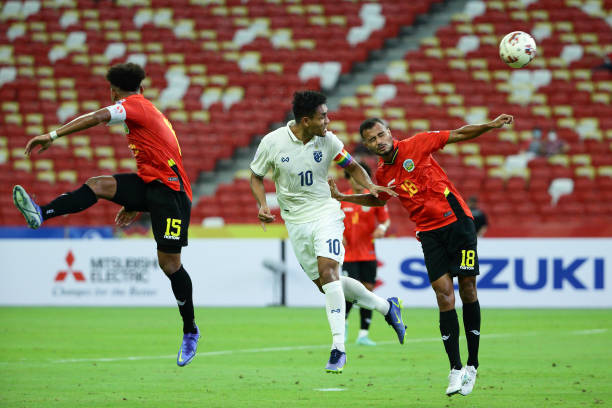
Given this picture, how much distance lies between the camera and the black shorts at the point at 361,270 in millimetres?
13078

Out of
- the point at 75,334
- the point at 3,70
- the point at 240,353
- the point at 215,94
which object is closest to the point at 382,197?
the point at 240,353

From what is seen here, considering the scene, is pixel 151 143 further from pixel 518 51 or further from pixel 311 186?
pixel 518 51

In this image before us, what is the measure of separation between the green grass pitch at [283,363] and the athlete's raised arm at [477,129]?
224 cm

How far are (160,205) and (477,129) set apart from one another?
2.80m

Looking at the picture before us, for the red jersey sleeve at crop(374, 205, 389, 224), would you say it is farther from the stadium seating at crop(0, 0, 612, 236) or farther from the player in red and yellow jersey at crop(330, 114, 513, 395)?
the stadium seating at crop(0, 0, 612, 236)

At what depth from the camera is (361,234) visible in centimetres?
1312

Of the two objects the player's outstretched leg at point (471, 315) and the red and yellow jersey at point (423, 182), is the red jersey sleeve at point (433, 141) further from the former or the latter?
the player's outstretched leg at point (471, 315)

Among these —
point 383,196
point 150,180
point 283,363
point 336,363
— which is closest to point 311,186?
point 383,196

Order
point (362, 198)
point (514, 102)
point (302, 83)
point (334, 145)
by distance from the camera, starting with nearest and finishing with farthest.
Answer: point (334, 145), point (362, 198), point (514, 102), point (302, 83)

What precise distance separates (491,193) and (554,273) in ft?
16.4

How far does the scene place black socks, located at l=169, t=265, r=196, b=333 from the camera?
27.3 feet

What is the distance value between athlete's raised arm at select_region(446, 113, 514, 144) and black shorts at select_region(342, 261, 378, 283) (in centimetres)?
517

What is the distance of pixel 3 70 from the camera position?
28344 millimetres

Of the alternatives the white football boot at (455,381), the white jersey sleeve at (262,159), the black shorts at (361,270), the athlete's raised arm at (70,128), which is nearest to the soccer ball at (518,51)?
the white jersey sleeve at (262,159)
